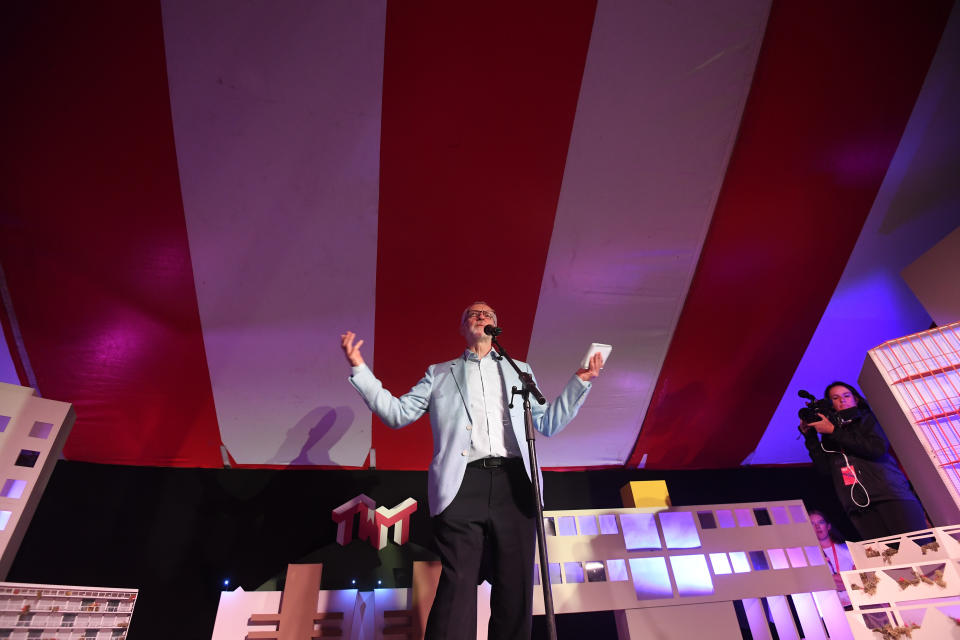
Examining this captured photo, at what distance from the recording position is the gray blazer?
2.06 m

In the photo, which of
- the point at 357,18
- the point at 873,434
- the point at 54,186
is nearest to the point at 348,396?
the point at 54,186

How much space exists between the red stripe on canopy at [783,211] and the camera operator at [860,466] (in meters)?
0.64

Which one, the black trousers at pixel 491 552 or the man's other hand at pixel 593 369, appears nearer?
the black trousers at pixel 491 552

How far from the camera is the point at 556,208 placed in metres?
3.23

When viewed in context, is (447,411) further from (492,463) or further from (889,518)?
(889,518)

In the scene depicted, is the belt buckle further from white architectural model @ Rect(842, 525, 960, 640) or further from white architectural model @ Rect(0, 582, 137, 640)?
white architectural model @ Rect(842, 525, 960, 640)

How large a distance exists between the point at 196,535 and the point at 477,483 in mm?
2176

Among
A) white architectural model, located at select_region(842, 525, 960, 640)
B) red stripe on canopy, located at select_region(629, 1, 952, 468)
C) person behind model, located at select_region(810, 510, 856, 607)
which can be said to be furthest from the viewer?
person behind model, located at select_region(810, 510, 856, 607)

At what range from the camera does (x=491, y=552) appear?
2.04 m

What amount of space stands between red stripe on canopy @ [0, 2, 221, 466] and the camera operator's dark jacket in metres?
3.84

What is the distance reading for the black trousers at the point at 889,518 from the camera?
2.73m

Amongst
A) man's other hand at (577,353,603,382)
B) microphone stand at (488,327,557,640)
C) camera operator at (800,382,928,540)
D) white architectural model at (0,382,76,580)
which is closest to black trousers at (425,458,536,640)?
microphone stand at (488,327,557,640)

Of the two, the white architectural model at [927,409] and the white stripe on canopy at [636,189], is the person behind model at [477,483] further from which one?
the white architectural model at [927,409]

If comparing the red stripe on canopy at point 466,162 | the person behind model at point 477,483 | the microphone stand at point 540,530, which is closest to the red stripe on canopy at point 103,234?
the red stripe on canopy at point 466,162
